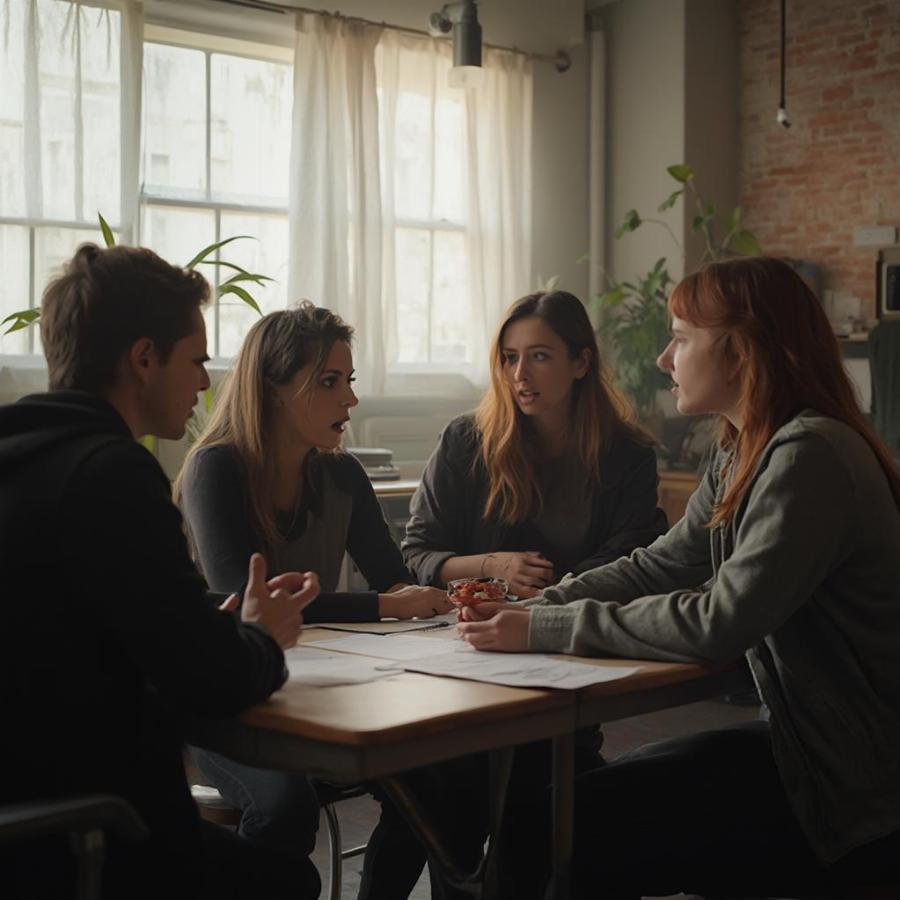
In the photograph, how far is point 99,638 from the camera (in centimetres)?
155

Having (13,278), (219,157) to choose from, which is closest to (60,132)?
(13,278)

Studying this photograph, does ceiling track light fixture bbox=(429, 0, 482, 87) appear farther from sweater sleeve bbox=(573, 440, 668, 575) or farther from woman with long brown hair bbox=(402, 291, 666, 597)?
sweater sleeve bbox=(573, 440, 668, 575)

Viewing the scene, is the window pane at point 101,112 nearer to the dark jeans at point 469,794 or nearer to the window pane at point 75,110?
the window pane at point 75,110

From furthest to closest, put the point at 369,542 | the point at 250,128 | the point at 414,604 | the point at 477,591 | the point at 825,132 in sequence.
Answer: the point at 825,132
the point at 250,128
the point at 369,542
the point at 414,604
the point at 477,591

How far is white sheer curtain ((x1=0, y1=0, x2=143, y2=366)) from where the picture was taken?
5.05 meters

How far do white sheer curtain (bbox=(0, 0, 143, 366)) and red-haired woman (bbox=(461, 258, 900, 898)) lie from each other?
3613 mm

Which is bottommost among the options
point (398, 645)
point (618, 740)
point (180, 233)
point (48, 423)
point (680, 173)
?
point (618, 740)

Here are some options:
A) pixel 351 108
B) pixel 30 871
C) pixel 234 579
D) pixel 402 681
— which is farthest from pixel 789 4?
pixel 30 871

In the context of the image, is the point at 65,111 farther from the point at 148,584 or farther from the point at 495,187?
the point at 148,584

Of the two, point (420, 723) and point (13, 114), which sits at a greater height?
point (13, 114)

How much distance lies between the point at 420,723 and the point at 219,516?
1.07m

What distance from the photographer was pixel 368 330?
605 cm

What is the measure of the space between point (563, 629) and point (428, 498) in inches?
44.0

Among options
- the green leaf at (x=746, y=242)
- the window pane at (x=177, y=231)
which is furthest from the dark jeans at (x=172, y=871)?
the green leaf at (x=746, y=242)
